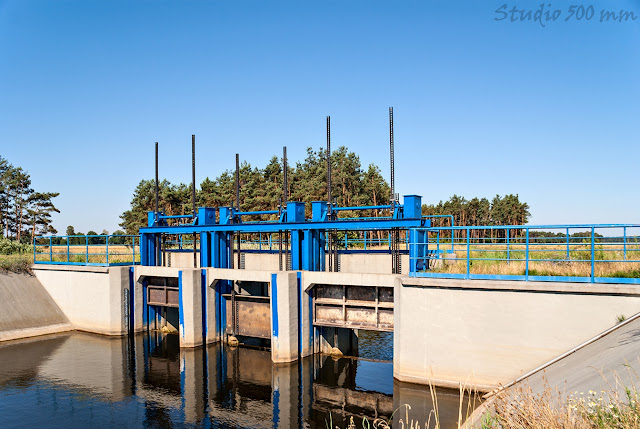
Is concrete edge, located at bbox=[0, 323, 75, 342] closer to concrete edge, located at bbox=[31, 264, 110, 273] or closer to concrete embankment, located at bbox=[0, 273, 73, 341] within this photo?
concrete embankment, located at bbox=[0, 273, 73, 341]

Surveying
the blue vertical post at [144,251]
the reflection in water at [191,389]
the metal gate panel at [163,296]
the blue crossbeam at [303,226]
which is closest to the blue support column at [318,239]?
the blue crossbeam at [303,226]

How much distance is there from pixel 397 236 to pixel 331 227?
2.21 m

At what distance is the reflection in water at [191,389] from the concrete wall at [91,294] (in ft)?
6.82

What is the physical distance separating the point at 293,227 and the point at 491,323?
24.5 feet

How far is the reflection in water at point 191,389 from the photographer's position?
11.6m

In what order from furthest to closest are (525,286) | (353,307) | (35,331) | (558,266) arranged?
(35,331) < (353,307) < (558,266) < (525,286)

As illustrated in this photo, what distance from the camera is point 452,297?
1245 cm

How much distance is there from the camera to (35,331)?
20297 mm

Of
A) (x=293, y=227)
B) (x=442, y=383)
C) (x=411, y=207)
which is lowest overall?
(x=442, y=383)

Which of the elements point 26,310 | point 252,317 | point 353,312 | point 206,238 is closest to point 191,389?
point 252,317

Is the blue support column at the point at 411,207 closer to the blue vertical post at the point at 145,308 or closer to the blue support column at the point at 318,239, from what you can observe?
the blue support column at the point at 318,239

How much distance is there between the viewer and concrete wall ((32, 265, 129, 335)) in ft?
66.2

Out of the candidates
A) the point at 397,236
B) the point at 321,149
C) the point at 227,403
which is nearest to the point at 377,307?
the point at 397,236

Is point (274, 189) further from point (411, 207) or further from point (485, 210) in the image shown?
point (485, 210)
